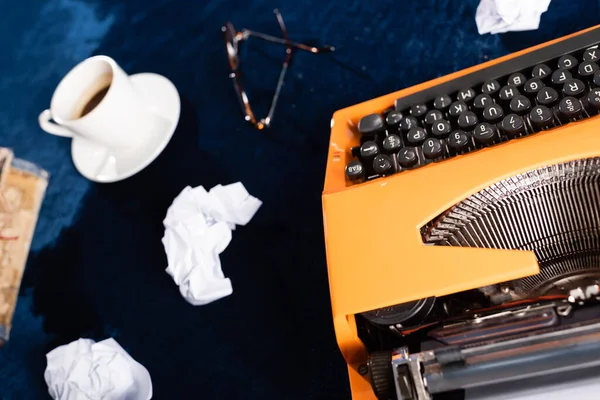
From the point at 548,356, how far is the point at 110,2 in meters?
1.02

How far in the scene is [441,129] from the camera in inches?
28.9

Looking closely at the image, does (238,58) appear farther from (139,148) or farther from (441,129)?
(441,129)

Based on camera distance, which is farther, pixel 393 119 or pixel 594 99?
pixel 393 119

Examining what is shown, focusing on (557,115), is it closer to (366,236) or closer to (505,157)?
(505,157)

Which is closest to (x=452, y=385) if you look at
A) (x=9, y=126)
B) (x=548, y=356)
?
(x=548, y=356)

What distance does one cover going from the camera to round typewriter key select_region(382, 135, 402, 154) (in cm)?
75

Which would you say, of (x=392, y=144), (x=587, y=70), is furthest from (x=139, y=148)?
(x=587, y=70)

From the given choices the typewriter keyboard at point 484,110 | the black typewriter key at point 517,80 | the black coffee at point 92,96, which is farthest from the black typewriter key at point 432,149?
the black coffee at point 92,96

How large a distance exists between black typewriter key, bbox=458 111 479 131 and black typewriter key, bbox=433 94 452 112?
0.10 feet

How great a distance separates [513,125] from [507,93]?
0.05 meters

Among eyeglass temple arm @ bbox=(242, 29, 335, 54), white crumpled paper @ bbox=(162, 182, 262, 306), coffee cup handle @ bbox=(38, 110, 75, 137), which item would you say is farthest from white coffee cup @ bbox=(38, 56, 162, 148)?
eyeglass temple arm @ bbox=(242, 29, 335, 54)

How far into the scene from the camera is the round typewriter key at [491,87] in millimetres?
744

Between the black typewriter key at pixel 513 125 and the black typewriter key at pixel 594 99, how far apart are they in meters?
0.07

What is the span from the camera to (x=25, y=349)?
3.23 feet
